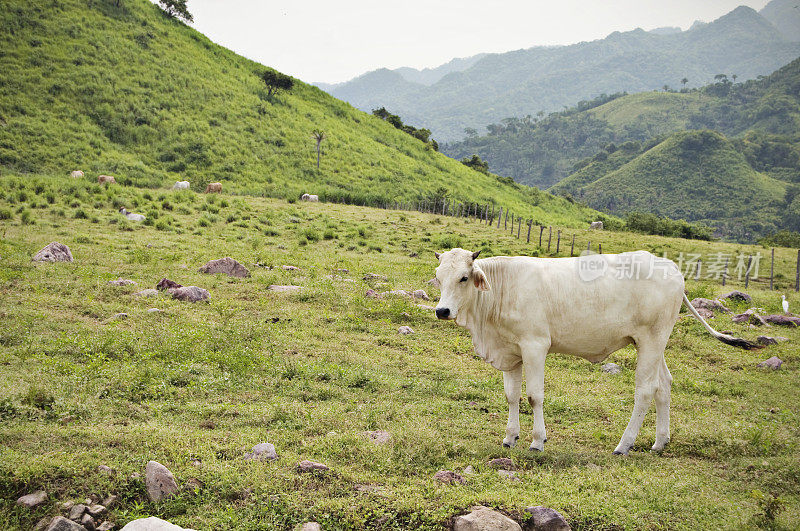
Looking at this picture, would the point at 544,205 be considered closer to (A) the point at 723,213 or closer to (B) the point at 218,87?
(B) the point at 218,87

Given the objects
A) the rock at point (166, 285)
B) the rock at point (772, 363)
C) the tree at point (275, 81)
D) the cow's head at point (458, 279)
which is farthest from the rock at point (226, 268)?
the tree at point (275, 81)

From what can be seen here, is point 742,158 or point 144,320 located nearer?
point 144,320

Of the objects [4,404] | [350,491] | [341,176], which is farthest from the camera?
[341,176]

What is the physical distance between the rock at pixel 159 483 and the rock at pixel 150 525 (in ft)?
1.96

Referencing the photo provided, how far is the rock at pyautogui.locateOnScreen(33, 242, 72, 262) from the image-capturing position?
13.3 m

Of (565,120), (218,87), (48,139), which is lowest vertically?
(48,139)

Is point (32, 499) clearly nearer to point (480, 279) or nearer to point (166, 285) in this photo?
point (480, 279)

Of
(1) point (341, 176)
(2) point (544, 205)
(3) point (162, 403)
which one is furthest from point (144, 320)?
(2) point (544, 205)

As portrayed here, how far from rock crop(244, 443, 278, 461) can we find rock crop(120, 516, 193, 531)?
1.38 metres

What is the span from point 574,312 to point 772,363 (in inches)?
248

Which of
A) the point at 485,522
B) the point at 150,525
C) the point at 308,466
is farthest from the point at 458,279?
the point at 150,525

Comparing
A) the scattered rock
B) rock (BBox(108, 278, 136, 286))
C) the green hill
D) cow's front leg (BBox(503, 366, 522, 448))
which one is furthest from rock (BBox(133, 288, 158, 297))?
the green hill

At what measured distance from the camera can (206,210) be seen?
82.5ft

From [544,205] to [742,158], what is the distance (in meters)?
67.4
